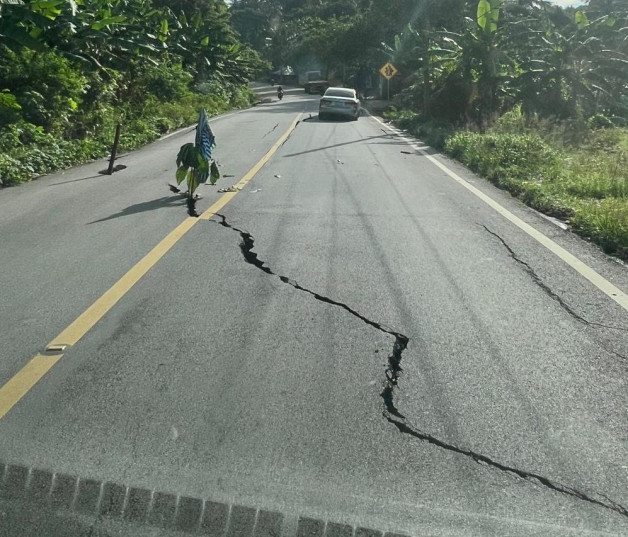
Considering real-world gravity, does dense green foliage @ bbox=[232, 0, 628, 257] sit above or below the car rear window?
above

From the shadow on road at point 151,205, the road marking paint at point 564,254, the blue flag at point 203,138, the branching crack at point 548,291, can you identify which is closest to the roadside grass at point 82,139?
the shadow on road at point 151,205

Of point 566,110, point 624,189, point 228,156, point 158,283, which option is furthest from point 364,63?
point 158,283

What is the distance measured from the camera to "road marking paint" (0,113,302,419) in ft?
15.2

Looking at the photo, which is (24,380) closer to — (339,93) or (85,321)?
(85,321)

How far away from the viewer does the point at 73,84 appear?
19.8 meters

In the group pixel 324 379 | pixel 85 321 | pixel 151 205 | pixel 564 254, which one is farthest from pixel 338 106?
pixel 324 379

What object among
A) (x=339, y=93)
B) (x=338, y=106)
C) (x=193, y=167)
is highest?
(x=193, y=167)

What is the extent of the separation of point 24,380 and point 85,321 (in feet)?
3.92

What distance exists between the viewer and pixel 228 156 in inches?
734

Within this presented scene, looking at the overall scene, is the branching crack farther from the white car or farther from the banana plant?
the white car

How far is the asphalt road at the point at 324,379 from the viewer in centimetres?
349

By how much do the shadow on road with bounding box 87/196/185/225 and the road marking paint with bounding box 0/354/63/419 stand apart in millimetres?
5295

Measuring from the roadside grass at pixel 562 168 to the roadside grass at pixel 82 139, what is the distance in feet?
29.1

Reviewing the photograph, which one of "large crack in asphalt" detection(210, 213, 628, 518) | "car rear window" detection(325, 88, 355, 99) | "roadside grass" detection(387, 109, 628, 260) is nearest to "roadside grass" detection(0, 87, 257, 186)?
"car rear window" detection(325, 88, 355, 99)
